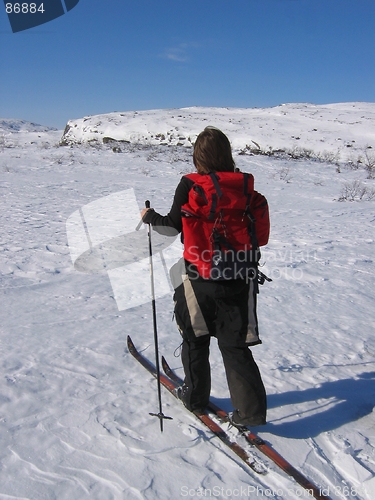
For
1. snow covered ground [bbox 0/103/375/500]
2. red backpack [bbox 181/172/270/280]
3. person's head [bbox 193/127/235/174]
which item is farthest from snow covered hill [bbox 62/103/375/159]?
red backpack [bbox 181/172/270/280]

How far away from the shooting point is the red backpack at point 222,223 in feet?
6.89

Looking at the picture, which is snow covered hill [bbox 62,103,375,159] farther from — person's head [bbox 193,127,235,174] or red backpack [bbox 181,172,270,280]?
red backpack [bbox 181,172,270,280]

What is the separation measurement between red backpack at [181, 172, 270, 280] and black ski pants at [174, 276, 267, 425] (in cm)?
13

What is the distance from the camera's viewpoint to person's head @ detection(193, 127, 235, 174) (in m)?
2.19

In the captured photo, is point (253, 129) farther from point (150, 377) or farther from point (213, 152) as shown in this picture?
point (213, 152)

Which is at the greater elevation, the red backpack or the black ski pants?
the red backpack

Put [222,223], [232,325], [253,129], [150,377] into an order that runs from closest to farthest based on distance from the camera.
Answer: [222,223], [232,325], [150,377], [253,129]

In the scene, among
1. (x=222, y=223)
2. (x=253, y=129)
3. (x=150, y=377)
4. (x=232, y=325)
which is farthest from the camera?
(x=253, y=129)

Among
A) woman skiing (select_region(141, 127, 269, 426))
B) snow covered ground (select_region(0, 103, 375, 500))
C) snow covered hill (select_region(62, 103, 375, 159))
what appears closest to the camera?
snow covered ground (select_region(0, 103, 375, 500))

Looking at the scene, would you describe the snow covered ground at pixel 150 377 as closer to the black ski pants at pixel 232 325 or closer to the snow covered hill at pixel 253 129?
the black ski pants at pixel 232 325

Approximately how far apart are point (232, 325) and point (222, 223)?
59 cm

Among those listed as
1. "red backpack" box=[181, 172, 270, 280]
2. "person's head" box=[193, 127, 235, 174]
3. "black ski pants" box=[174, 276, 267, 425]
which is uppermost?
"person's head" box=[193, 127, 235, 174]

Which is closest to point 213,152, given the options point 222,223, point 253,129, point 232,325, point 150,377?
point 222,223

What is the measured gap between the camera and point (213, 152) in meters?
2.20
